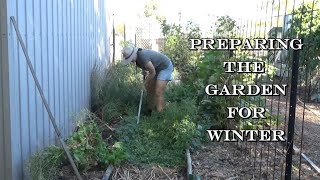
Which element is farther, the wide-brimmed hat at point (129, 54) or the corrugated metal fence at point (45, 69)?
the wide-brimmed hat at point (129, 54)

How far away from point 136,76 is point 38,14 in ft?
18.6

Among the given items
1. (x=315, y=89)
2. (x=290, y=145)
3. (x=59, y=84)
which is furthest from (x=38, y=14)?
(x=315, y=89)

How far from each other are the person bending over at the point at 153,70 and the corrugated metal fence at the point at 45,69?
35.8 inches

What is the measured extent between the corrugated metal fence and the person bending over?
35.8 inches

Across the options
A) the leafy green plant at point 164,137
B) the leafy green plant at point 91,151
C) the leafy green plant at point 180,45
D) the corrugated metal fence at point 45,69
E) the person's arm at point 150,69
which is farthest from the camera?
the leafy green plant at point 180,45

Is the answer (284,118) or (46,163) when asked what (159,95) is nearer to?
(284,118)

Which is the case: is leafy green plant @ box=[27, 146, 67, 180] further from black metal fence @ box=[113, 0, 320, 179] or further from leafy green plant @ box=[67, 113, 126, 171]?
black metal fence @ box=[113, 0, 320, 179]

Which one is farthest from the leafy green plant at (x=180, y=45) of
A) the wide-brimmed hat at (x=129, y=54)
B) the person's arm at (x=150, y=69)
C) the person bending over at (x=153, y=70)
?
the wide-brimmed hat at (x=129, y=54)

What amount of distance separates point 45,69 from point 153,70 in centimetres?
328

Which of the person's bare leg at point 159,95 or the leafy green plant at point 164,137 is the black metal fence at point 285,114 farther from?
the person's bare leg at point 159,95

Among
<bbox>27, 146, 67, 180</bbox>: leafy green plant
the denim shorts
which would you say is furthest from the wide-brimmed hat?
<bbox>27, 146, 67, 180</bbox>: leafy green plant

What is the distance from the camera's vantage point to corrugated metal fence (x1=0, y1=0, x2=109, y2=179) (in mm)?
3973

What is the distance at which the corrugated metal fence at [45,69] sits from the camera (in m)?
3.97

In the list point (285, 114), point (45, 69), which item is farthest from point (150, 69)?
point (285, 114)
